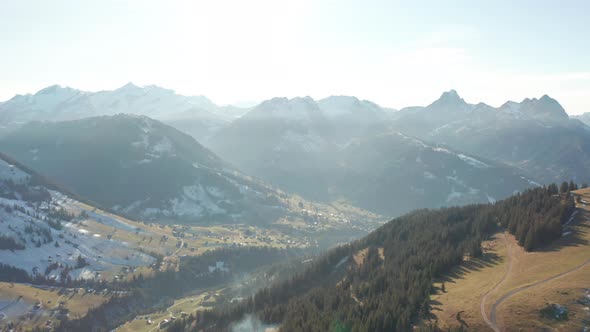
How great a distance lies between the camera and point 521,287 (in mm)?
107375

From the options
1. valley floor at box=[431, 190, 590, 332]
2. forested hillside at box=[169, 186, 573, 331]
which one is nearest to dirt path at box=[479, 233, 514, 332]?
valley floor at box=[431, 190, 590, 332]

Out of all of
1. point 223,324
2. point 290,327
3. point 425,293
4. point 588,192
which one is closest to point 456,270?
point 425,293

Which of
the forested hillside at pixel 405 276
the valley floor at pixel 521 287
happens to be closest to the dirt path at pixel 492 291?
the valley floor at pixel 521 287

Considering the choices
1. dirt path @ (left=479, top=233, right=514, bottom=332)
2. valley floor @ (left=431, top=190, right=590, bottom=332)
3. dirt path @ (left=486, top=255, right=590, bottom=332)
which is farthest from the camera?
dirt path @ (left=486, top=255, right=590, bottom=332)

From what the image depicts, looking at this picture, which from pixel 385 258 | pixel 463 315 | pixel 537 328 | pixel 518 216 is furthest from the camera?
pixel 385 258

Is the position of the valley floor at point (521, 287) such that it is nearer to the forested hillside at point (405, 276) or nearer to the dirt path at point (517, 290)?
the dirt path at point (517, 290)

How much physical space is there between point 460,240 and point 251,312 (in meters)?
98.1

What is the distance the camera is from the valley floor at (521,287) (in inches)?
3637

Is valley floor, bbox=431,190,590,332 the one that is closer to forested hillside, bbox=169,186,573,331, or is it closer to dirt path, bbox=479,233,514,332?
dirt path, bbox=479,233,514,332

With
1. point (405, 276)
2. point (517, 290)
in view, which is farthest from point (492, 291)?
point (405, 276)

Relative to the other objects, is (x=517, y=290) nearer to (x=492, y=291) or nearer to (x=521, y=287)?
(x=521, y=287)

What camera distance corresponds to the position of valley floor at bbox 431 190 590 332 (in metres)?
92.4

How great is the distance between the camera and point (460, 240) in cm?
17438

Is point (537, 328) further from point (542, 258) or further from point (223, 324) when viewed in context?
point (223, 324)
